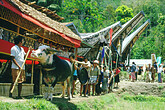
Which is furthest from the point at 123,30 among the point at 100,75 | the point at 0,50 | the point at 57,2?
the point at 0,50

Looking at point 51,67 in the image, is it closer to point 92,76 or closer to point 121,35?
point 92,76

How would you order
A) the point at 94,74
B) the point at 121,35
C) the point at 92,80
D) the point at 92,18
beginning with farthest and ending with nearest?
1. the point at 92,18
2. the point at 121,35
3. the point at 94,74
4. the point at 92,80

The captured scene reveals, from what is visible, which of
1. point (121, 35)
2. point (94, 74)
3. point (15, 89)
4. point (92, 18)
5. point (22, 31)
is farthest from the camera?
point (92, 18)

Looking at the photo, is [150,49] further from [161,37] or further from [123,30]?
[123,30]

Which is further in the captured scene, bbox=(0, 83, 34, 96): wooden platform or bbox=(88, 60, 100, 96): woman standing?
bbox=(88, 60, 100, 96): woman standing

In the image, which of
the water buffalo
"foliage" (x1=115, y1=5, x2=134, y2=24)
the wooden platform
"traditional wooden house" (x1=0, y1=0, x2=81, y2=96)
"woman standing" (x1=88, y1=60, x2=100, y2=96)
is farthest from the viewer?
"foliage" (x1=115, y1=5, x2=134, y2=24)

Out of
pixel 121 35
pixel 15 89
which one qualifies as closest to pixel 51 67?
pixel 15 89

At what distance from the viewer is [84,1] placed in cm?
3762

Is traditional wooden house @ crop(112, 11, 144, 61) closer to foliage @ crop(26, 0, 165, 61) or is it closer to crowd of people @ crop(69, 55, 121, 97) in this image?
foliage @ crop(26, 0, 165, 61)

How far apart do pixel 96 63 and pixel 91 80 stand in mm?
986

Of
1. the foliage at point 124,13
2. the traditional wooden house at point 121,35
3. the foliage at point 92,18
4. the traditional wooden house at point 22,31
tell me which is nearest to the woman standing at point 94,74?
the traditional wooden house at point 22,31

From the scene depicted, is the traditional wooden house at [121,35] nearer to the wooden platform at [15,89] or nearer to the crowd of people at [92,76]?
the crowd of people at [92,76]

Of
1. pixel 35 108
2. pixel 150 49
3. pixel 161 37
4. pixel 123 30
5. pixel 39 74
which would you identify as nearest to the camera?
pixel 35 108

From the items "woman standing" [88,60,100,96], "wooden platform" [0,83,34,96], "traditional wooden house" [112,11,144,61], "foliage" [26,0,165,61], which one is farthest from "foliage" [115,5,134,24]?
"wooden platform" [0,83,34,96]
